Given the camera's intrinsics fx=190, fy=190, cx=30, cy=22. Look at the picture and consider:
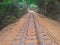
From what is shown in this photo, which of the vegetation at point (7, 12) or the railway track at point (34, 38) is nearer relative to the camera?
the railway track at point (34, 38)

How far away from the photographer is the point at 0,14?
1917 centimetres

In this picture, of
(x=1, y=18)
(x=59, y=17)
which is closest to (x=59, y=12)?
(x=59, y=17)

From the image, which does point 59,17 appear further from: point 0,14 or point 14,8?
point 0,14

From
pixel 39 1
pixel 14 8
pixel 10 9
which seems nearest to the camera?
pixel 10 9

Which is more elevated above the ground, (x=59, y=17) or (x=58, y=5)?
(x=58, y=5)

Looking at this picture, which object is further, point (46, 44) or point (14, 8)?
point (14, 8)

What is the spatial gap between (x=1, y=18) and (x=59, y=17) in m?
13.5

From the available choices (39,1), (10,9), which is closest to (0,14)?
(10,9)

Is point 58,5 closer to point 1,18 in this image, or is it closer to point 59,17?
point 59,17

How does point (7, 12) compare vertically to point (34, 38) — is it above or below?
above

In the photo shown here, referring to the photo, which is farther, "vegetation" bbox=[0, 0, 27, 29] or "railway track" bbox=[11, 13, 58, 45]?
"vegetation" bbox=[0, 0, 27, 29]

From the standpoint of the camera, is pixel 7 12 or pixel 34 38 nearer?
pixel 34 38

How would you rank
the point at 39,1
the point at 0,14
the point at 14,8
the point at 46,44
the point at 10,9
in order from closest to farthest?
1. the point at 46,44
2. the point at 0,14
3. the point at 10,9
4. the point at 14,8
5. the point at 39,1

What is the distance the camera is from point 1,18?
771 inches
